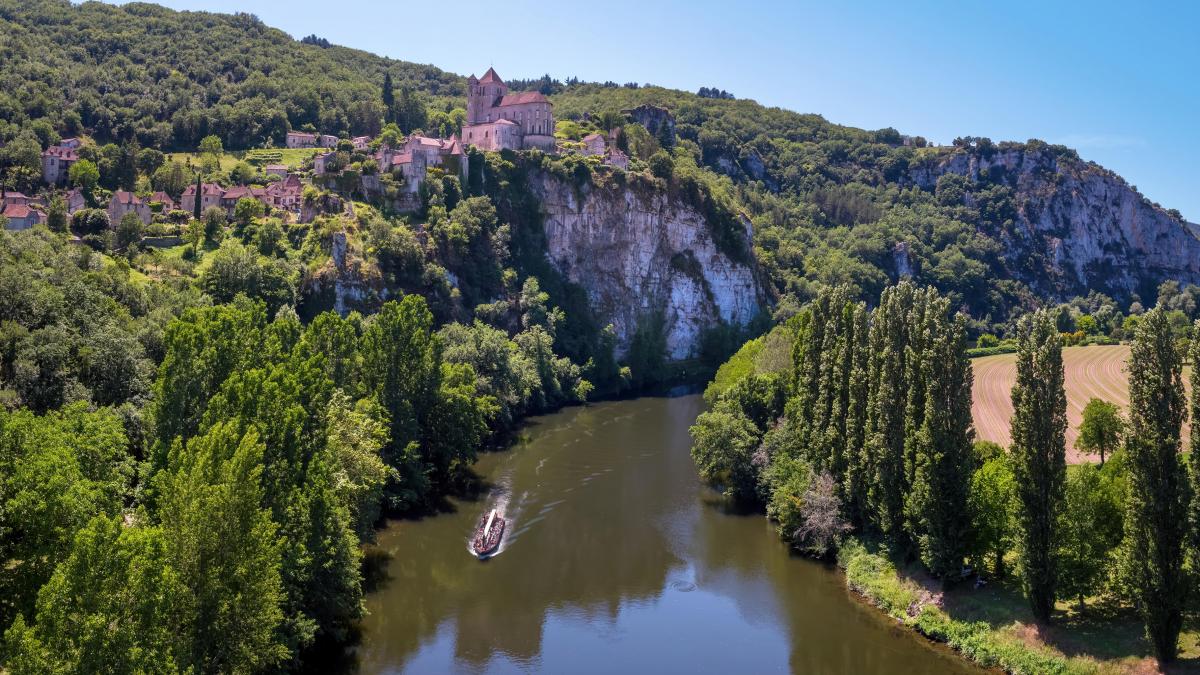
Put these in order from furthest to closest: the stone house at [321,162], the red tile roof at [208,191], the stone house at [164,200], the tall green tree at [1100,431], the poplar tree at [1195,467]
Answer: the stone house at [321,162]
the red tile roof at [208,191]
the stone house at [164,200]
the tall green tree at [1100,431]
the poplar tree at [1195,467]

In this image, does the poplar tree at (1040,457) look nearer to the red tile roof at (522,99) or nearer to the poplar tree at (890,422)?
the poplar tree at (890,422)

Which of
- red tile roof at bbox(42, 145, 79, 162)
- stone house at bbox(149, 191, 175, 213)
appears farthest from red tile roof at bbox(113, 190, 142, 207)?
red tile roof at bbox(42, 145, 79, 162)

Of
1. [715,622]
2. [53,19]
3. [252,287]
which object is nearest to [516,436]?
[252,287]

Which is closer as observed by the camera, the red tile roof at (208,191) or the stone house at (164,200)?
the stone house at (164,200)

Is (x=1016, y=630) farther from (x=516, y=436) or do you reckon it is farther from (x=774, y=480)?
(x=516, y=436)

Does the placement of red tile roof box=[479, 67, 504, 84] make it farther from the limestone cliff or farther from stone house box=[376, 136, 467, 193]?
the limestone cliff

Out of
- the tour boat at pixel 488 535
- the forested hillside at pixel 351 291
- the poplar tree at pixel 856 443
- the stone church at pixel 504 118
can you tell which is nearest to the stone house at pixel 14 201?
the forested hillside at pixel 351 291

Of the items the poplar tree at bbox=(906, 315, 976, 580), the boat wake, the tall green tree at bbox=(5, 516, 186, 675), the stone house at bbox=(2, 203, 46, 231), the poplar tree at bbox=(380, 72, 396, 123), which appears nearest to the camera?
the tall green tree at bbox=(5, 516, 186, 675)

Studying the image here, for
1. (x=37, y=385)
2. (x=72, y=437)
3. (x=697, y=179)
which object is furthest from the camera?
(x=697, y=179)
